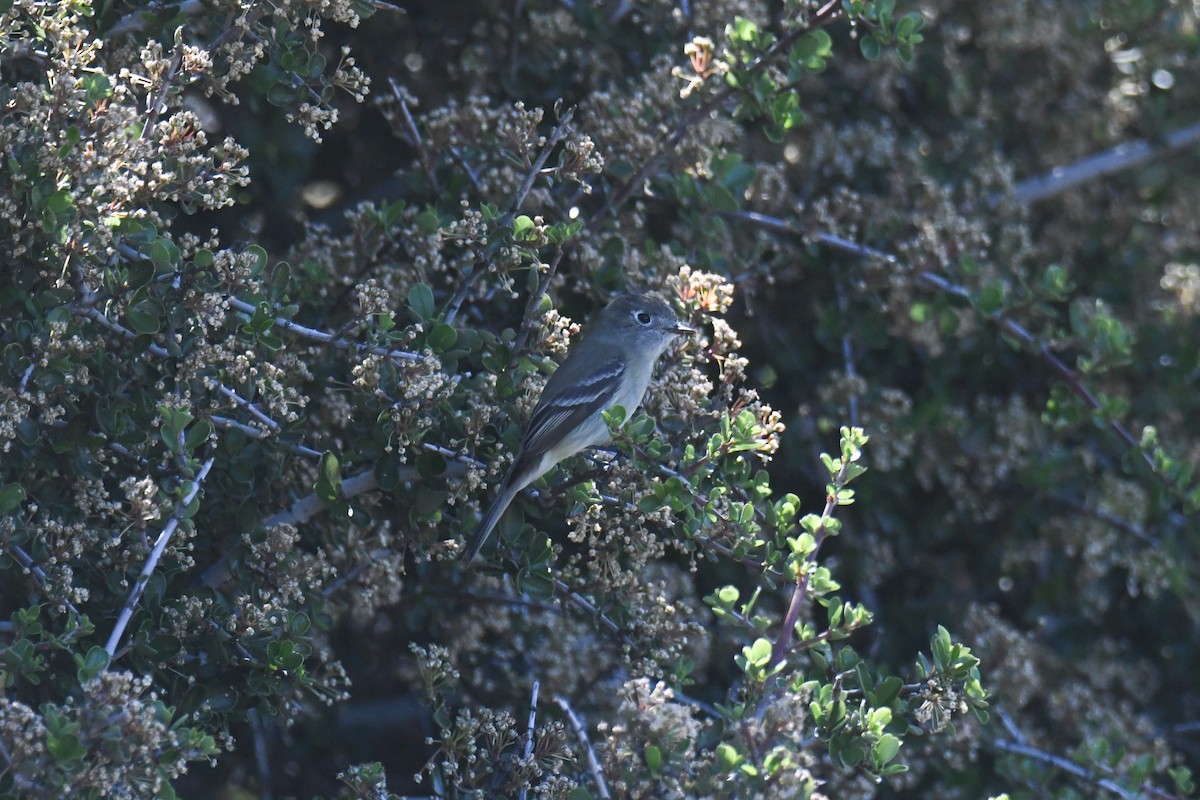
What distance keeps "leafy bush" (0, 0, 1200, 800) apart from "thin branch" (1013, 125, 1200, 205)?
29mm

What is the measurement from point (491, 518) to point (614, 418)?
0.71 meters

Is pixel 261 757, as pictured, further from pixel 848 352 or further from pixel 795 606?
pixel 848 352

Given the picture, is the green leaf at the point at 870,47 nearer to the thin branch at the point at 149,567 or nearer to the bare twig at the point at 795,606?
the bare twig at the point at 795,606

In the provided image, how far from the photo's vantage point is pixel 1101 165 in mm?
7355

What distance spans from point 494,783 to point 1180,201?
566 cm

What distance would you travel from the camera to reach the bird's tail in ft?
14.8

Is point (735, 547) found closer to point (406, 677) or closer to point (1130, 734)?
point (406, 677)

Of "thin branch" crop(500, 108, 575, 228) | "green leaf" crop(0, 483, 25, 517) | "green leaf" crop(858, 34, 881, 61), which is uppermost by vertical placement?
"green leaf" crop(858, 34, 881, 61)

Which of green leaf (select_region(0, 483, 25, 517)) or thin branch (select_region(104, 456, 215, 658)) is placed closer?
thin branch (select_region(104, 456, 215, 658))

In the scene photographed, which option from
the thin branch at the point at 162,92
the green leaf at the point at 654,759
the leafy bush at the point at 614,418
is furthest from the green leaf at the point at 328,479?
the green leaf at the point at 654,759

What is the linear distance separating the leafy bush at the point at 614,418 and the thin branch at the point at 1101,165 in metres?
0.03

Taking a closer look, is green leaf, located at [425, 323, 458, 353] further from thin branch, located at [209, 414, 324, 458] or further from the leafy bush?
thin branch, located at [209, 414, 324, 458]

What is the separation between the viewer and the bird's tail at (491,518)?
450 cm

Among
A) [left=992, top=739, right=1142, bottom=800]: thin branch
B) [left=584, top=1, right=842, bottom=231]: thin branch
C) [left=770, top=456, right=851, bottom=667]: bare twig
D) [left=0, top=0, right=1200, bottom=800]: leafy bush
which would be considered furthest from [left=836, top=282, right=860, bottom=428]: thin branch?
[left=770, top=456, right=851, bottom=667]: bare twig
